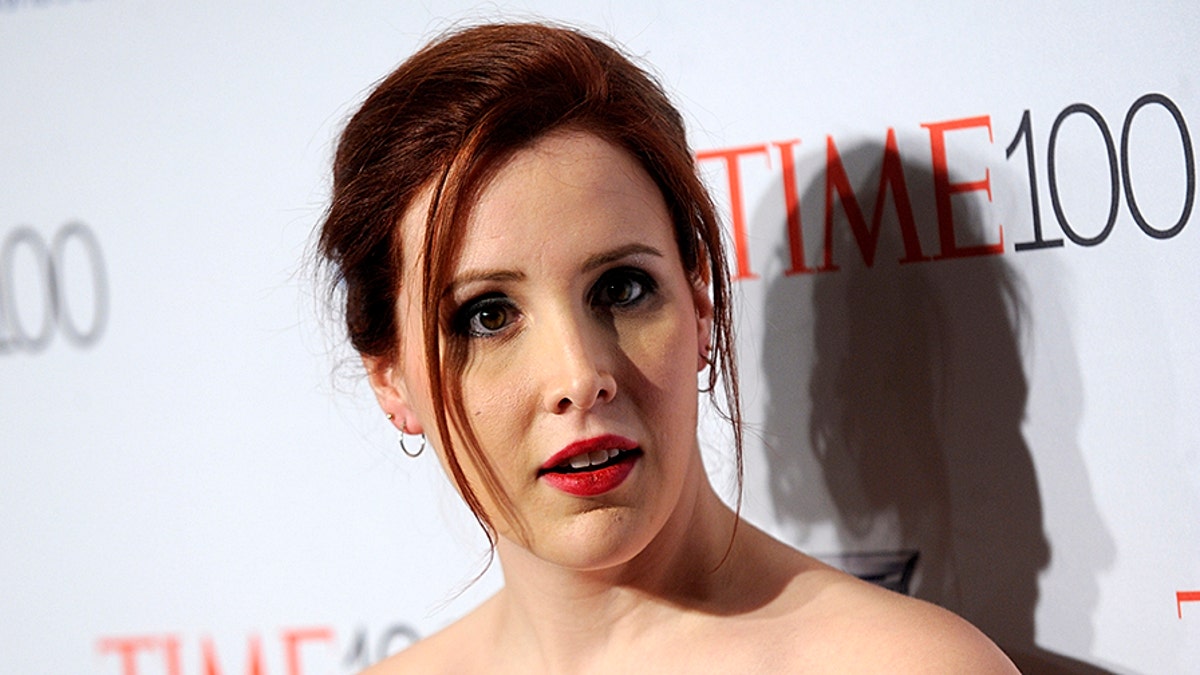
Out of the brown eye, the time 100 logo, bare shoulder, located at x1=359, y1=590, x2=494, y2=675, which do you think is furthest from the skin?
the time 100 logo

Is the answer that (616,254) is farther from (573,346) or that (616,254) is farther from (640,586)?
(640,586)

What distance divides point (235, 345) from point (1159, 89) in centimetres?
88

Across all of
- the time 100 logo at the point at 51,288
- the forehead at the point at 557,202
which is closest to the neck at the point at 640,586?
the forehead at the point at 557,202

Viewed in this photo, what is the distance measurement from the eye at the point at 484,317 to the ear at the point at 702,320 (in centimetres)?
16

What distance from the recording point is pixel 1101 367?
102 centimetres

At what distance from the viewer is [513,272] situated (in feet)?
2.79

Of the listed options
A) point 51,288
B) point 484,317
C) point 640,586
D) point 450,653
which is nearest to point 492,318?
point 484,317

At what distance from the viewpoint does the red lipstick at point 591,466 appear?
847 millimetres

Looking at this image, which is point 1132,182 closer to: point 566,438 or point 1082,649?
point 1082,649

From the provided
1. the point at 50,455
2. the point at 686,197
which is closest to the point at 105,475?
the point at 50,455

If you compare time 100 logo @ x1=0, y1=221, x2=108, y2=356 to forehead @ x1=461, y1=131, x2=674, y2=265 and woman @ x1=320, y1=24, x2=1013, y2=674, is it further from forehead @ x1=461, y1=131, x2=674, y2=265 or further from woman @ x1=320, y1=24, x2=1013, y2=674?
forehead @ x1=461, y1=131, x2=674, y2=265

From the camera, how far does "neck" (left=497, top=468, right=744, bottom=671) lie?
957 millimetres

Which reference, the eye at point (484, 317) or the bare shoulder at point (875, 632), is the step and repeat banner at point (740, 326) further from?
the eye at point (484, 317)

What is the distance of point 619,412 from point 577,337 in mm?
58
